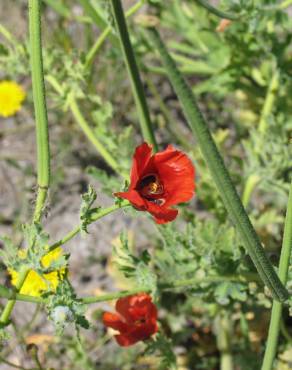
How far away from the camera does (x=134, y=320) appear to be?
5.49 ft

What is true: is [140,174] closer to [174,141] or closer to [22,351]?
[22,351]

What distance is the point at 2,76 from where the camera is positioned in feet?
10.0

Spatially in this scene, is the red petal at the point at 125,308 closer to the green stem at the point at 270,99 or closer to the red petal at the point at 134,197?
the red petal at the point at 134,197

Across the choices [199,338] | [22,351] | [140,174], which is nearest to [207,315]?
[199,338]

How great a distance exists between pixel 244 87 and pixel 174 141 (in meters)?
0.52

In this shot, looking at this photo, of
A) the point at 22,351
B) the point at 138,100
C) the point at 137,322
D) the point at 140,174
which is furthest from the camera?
the point at 22,351

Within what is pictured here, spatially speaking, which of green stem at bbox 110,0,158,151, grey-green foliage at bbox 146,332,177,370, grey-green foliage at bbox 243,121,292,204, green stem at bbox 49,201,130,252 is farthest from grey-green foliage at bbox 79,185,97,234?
grey-green foliage at bbox 243,121,292,204

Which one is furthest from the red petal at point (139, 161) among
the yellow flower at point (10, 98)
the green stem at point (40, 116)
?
the yellow flower at point (10, 98)

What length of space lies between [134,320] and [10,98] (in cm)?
131

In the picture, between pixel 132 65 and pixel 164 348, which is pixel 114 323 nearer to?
pixel 164 348

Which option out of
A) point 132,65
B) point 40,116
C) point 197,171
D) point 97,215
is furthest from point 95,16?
point 97,215

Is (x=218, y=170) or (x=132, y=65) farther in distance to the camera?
(x=132, y=65)

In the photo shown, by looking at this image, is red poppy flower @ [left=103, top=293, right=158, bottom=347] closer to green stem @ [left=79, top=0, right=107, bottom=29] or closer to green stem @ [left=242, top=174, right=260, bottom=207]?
green stem @ [left=242, top=174, right=260, bottom=207]

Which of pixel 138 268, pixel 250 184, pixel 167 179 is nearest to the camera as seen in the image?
pixel 167 179
